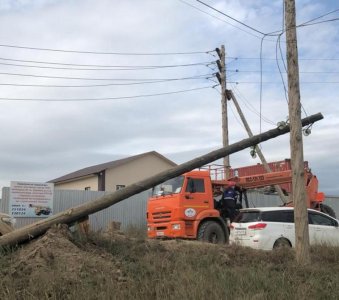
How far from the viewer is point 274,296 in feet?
28.3

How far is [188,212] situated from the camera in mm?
17375

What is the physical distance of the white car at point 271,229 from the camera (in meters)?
16.2

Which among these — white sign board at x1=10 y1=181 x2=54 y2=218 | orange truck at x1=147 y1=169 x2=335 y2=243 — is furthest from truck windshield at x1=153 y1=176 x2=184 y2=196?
white sign board at x1=10 y1=181 x2=54 y2=218

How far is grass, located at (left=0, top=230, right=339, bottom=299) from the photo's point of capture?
27.1 ft

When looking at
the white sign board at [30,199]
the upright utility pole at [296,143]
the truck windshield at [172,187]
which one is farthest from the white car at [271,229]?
the white sign board at [30,199]

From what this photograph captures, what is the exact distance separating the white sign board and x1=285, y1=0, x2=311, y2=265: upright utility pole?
53.7ft

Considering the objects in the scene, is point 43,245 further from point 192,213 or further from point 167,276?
point 192,213

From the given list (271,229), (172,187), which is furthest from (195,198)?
(271,229)

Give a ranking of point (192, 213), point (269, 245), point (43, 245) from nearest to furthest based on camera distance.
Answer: point (43, 245), point (269, 245), point (192, 213)

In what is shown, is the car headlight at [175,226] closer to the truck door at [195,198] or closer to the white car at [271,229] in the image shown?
the truck door at [195,198]

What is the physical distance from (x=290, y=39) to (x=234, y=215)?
8.04 m

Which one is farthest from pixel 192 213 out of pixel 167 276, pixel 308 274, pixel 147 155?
pixel 147 155

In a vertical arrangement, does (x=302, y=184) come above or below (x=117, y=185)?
below

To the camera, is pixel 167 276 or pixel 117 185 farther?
pixel 117 185
